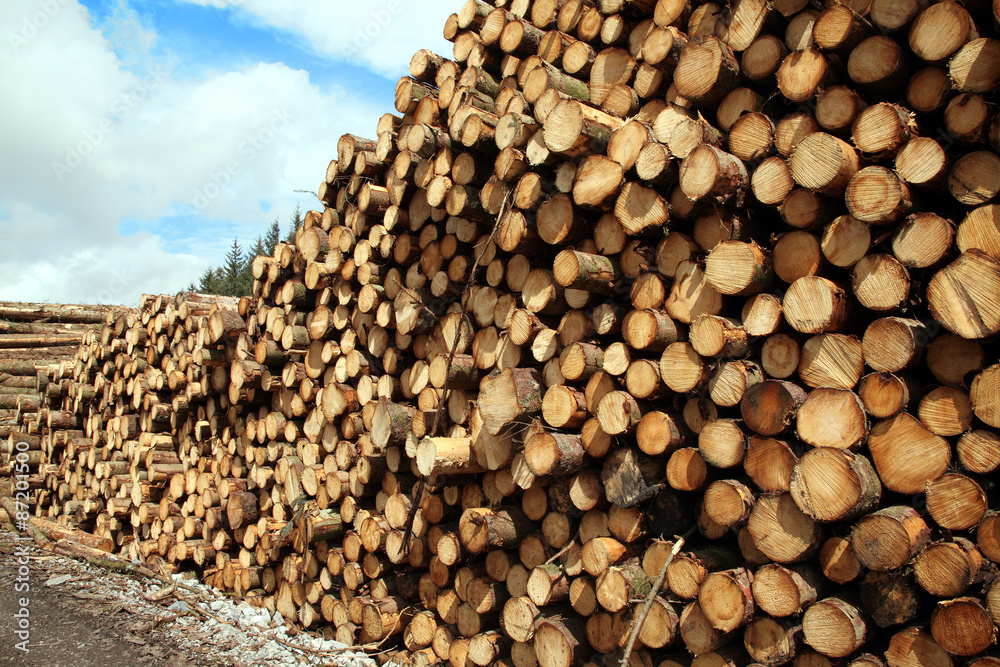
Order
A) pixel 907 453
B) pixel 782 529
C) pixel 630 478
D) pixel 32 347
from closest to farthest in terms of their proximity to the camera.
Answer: pixel 907 453 → pixel 782 529 → pixel 630 478 → pixel 32 347

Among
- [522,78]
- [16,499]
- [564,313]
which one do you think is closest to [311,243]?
[522,78]

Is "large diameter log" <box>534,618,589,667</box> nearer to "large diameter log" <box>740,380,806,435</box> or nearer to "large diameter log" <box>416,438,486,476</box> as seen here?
"large diameter log" <box>416,438,486,476</box>

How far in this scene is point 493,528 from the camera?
3.08 meters

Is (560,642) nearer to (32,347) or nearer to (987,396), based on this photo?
(987,396)

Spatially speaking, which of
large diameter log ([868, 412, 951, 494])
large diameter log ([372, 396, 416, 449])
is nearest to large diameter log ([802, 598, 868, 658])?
large diameter log ([868, 412, 951, 494])

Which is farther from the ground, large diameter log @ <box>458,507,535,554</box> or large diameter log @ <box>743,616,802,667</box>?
large diameter log @ <box>458,507,535,554</box>

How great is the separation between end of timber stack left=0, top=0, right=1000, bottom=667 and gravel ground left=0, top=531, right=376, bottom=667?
8.6 inches

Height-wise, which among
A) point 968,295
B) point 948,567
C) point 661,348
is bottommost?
point 948,567

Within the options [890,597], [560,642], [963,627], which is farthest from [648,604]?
[963,627]

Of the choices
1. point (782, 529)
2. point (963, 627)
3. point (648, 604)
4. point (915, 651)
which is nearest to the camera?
point (963, 627)

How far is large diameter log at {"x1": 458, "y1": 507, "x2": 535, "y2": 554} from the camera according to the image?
3078 mm

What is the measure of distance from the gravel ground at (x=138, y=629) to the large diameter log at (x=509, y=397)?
70.1 inches

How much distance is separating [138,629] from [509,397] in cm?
310

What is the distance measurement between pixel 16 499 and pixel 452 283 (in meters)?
7.33
